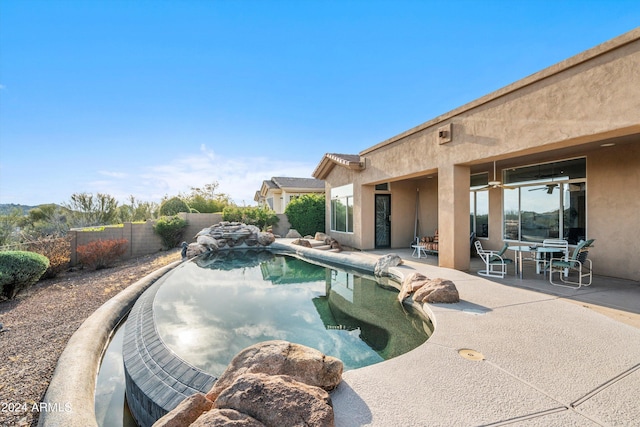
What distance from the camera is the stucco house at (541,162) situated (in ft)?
16.5

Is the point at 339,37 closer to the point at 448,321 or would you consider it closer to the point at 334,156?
the point at 334,156

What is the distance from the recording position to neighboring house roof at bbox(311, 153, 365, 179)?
1263cm

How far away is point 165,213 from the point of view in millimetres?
19031

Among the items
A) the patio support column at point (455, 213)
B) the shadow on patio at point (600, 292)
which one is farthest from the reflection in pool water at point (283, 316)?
the shadow on patio at point (600, 292)

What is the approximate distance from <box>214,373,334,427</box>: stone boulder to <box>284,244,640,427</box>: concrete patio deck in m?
0.29

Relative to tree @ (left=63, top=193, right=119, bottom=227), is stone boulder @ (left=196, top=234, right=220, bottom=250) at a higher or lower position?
lower

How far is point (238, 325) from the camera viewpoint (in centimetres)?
536

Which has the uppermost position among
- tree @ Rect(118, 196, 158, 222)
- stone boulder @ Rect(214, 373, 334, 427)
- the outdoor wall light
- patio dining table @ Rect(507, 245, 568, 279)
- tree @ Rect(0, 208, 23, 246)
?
the outdoor wall light

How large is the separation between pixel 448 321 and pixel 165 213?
19175mm

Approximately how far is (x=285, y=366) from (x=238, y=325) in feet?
10.2

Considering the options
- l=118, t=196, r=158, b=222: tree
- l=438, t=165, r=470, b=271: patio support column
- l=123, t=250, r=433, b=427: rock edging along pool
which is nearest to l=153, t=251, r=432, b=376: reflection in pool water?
l=123, t=250, r=433, b=427: rock edging along pool

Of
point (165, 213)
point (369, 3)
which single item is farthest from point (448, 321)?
point (165, 213)

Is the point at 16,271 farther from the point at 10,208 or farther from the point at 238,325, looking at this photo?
the point at 10,208

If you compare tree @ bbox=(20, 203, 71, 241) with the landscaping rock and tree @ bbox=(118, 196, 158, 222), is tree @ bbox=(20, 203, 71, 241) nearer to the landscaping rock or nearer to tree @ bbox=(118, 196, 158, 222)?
tree @ bbox=(118, 196, 158, 222)
